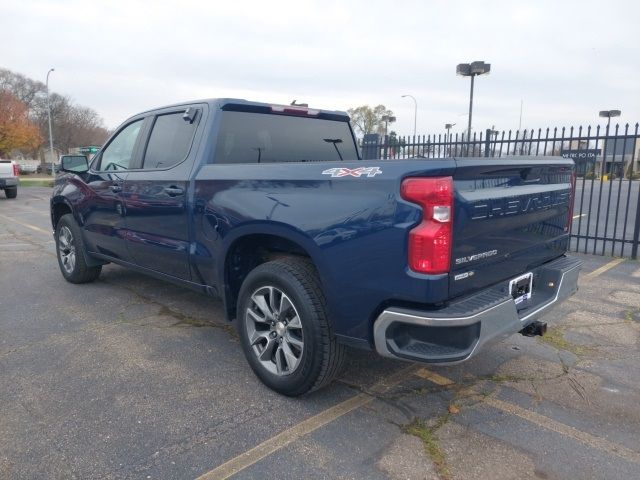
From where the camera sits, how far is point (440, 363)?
2455 millimetres

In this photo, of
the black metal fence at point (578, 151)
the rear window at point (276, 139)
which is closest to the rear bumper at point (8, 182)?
the black metal fence at point (578, 151)

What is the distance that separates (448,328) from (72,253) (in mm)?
4754

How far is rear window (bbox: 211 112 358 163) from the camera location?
3.83 m

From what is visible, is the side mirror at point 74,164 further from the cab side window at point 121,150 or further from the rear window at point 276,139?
the rear window at point 276,139

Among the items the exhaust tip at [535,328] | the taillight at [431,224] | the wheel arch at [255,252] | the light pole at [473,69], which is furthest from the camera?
the light pole at [473,69]

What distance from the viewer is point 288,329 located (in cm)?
308

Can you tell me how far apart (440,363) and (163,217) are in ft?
8.28

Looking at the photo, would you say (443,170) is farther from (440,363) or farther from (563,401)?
(563,401)

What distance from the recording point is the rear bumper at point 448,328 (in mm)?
2410

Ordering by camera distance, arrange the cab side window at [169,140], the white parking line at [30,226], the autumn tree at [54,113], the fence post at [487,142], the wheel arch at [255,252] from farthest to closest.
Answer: the autumn tree at [54,113]
the white parking line at [30,226]
the fence post at [487,142]
the cab side window at [169,140]
the wheel arch at [255,252]

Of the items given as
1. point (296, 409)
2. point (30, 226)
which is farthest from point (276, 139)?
point (30, 226)

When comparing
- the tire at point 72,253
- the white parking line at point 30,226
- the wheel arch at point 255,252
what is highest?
the wheel arch at point 255,252

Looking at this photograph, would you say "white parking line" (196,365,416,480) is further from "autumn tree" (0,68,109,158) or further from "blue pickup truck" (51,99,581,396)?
"autumn tree" (0,68,109,158)

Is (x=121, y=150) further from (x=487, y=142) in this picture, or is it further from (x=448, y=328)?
(x=487, y=142)
